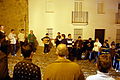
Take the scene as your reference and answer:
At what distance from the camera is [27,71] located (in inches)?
165

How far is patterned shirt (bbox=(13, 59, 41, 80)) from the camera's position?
4.16 metres

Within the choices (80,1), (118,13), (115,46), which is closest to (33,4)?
(80,1)

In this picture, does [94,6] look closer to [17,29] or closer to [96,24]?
[96,24]

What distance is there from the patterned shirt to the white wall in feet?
61.0

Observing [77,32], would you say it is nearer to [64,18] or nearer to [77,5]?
[64,18]

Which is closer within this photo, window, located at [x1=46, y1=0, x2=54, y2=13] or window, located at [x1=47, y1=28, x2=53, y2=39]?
window, located at [x1=46, y1=0, x2=54, y2=13]

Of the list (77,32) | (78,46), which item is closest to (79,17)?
(77,32)

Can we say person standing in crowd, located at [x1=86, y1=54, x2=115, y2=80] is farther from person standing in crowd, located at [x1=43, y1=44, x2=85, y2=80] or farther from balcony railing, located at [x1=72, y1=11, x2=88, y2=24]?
balcony railing, located at [x1=72, y1=11, x2=88, y2=24]

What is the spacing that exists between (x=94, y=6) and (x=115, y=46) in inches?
446

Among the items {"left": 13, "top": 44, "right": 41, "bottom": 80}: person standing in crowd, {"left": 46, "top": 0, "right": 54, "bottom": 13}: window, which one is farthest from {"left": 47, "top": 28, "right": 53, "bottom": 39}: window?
{"left": 13, "top": 44, "right": 41, "bottom": 80}: person standing in crowd

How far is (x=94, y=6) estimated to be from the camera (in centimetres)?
2327

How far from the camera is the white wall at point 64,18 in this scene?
74.5 feet

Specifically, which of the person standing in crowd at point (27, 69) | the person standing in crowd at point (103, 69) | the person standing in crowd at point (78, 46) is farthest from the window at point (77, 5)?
the person standing in crowd at point (103, 69)

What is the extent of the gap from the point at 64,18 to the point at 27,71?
19032 millimetres
